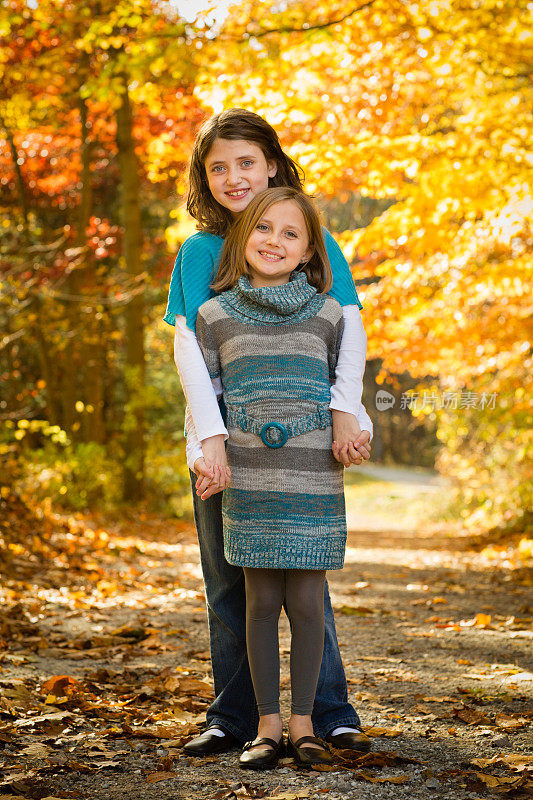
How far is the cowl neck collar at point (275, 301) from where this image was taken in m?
2.39

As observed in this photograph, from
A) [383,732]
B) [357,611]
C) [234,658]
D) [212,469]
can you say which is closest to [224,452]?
[212,469]

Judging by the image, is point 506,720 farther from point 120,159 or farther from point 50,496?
point 120,159

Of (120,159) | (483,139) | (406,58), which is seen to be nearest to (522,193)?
(483,139)

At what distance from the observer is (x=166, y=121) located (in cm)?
1084

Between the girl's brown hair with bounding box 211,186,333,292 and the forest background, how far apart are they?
1190 mm

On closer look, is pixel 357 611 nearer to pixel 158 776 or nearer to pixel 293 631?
pixel 293 631

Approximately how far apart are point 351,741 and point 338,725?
80 millimetres

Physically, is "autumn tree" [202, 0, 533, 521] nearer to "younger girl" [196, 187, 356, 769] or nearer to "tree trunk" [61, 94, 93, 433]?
"tree trunk" [61, 94, 93, 433]

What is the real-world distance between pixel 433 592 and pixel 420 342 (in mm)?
3324

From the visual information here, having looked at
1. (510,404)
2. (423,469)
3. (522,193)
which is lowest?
(423,469)

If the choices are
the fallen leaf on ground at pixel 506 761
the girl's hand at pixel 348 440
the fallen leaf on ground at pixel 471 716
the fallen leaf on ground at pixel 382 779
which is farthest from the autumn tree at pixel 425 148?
the fallen leaf on ground at pixel 382 779

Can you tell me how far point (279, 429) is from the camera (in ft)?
7.72

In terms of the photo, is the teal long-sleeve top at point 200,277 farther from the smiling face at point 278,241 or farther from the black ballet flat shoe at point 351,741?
the black ballet flat shoe at point 351,741

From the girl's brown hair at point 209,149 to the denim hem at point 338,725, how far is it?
156 centimetres
